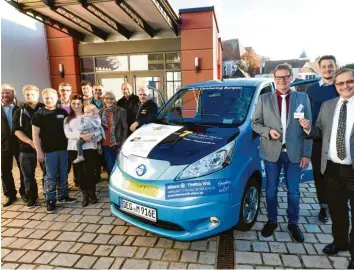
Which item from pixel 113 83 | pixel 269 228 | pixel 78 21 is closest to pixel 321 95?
pixel 269 228

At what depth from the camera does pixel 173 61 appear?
10.2 meters

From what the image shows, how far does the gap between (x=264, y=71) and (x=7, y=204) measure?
231 feet

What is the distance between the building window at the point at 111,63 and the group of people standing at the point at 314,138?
855 cm

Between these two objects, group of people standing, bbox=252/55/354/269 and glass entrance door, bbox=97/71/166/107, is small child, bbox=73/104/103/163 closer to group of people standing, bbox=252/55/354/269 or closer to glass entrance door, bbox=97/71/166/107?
group of people standing, bbox=252/55/354/269

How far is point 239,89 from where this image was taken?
3652 millimetres

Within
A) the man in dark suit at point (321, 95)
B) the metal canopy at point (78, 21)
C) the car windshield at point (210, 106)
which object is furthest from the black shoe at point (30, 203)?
the metal canopy at point (78, 21)

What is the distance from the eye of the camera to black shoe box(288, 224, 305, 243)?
302 centimetres

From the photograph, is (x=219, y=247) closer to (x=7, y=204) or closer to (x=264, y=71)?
(x=7, y=204)

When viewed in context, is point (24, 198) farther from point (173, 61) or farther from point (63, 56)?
point (63, 56)

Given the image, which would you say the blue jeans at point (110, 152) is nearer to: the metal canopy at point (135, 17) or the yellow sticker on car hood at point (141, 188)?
the yellow sticker on car hood at point (141, 188)

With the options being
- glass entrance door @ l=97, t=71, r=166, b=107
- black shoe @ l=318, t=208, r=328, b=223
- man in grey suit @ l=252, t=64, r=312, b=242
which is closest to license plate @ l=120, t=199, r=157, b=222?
man in grey suit @ l=252, t=64, r=312, b=242

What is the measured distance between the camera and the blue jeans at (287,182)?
305cm

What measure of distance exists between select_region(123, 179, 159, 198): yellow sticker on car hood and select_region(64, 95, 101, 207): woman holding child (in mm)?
1455

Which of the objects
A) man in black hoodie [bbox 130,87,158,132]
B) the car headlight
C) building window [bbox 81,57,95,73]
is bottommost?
the car headlight
